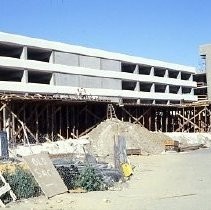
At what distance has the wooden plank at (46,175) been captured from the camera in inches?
579

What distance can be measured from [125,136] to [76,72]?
14050 mm

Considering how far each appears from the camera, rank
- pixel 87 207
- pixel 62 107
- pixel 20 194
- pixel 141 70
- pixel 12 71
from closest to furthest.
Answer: pixel 87 207, pixel 20 194, pixel 62 107, pixel 12 71, pixel 141 70

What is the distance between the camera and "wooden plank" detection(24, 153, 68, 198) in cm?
1470

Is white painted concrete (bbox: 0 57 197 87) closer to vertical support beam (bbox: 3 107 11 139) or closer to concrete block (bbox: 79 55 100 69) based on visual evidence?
concrete block (bbox: 79 55 100 69)

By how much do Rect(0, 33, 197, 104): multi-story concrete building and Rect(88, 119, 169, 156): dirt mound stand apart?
6653 millimetres

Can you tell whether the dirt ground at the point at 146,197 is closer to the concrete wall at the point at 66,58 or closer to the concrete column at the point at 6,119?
the concrete column at the point at 6,119

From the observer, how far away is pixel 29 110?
37312mm

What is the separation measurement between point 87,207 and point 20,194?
243cm

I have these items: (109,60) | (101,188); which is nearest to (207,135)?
(109,60)

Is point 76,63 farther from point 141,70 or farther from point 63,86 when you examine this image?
point 141,70

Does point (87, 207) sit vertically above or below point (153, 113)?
below

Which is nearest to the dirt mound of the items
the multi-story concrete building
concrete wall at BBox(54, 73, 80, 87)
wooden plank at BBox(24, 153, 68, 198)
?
the multi-story concrete building

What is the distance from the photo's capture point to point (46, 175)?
15031mm

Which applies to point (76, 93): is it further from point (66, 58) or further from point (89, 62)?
point (89, 62)
